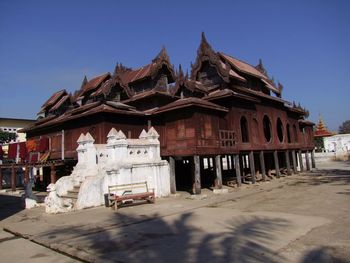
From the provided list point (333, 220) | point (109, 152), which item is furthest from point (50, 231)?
point (333, 220)

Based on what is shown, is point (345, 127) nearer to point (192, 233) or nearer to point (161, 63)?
point (161, 63)

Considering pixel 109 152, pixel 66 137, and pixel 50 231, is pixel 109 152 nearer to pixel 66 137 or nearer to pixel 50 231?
pixel 50 231

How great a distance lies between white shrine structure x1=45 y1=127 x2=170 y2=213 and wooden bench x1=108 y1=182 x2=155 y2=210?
1.06 ft

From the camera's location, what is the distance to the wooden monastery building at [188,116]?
700 inches

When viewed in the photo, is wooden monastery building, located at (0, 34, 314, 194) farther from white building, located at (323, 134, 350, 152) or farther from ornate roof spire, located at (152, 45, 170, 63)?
white building, located at (323, 134, 350, 152)

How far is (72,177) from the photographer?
621 inches

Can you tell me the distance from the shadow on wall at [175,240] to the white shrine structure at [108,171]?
3.80 m

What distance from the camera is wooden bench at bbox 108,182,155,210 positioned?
1334cm

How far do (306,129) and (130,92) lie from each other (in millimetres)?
20821

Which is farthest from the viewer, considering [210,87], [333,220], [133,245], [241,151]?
[210,87]

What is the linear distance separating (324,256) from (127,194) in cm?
1010

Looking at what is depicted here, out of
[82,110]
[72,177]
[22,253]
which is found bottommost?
[22,253]

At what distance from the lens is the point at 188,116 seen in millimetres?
17547

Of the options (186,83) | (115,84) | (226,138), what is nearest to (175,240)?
(226,138)
